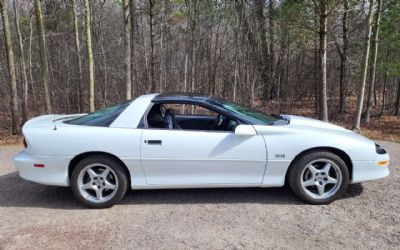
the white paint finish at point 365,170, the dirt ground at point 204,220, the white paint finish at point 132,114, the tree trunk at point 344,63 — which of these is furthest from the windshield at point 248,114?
the tree trunk at point 344,63

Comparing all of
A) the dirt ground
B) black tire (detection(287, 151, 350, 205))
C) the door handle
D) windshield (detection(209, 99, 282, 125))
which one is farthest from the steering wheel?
black tire (detection(287, 151, 350, 205))

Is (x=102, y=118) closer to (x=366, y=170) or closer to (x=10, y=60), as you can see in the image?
(x=366, y=170)

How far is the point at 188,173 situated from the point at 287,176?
1195 mm

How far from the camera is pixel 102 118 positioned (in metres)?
4.06

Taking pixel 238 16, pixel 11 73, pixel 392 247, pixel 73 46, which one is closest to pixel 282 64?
pixel 238 16

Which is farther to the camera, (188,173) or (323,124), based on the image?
(323,124)

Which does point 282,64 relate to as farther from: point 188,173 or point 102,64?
point 188,173

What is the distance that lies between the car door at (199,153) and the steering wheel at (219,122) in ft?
1.76

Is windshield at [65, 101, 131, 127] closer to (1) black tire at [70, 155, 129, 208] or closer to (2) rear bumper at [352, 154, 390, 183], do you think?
(1) black tire at [70, 155, 129, 208]

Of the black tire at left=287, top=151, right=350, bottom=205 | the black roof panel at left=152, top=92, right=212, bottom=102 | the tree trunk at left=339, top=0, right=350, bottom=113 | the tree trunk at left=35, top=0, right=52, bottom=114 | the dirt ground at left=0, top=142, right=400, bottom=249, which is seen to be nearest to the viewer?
the dirt ground at left=0, top=142, right=400, bottom=249

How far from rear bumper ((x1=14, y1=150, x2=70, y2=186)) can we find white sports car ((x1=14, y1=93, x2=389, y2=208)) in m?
0.01

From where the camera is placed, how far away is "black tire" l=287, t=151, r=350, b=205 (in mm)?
3854

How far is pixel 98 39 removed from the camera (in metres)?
14.3

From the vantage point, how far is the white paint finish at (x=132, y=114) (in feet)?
12.9
